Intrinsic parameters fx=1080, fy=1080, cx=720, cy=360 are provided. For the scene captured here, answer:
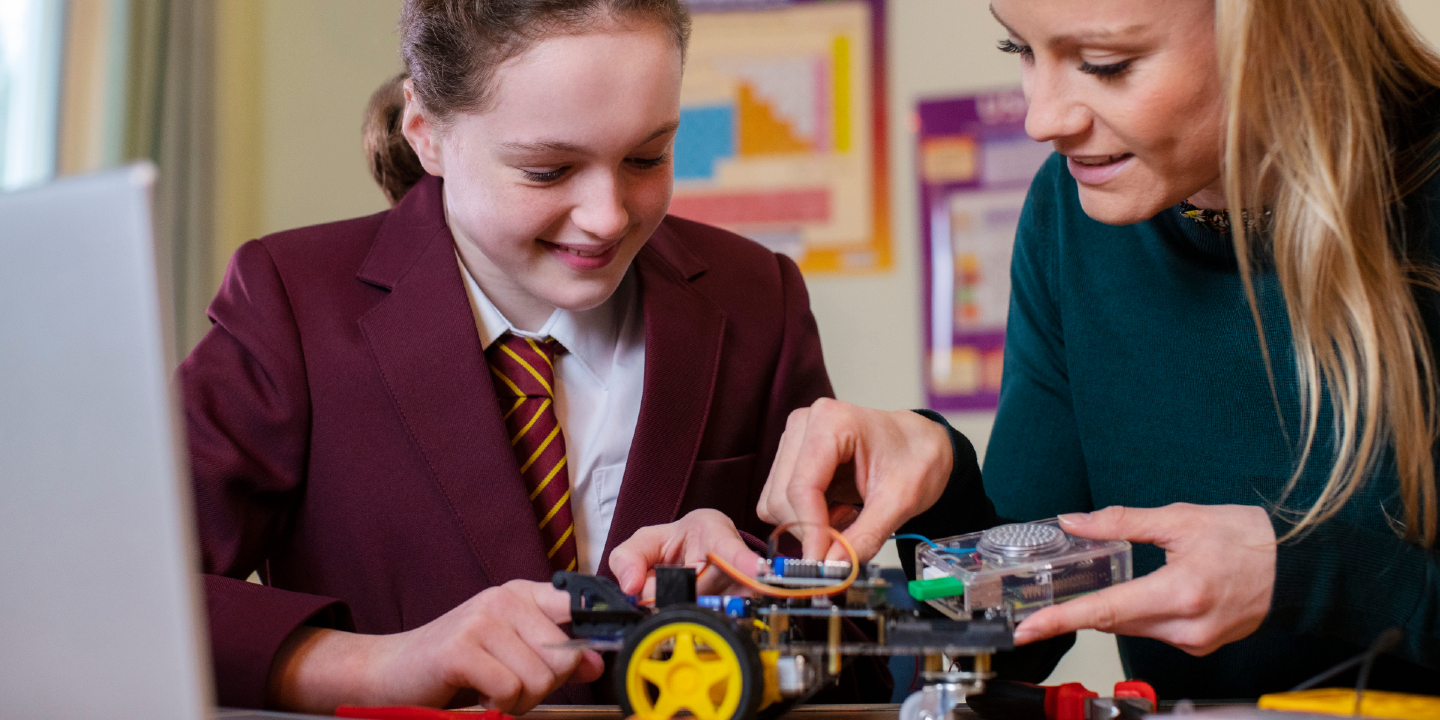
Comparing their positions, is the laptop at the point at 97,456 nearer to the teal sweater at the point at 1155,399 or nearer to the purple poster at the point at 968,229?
the teal sweater at the point at 1155,399

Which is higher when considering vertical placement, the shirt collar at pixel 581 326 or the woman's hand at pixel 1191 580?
the shirt collar at pixel 581 326

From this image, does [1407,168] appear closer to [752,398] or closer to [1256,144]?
[1256,144]

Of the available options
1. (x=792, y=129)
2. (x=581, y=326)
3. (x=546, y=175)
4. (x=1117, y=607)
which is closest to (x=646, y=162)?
(x=546, y=175)

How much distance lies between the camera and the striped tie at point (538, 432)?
1.06 m

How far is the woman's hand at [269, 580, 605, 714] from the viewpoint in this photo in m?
0.77

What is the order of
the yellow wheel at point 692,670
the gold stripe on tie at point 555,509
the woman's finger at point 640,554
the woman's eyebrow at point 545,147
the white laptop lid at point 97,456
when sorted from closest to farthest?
the white laptop lid at point 97,456
the yellow wheel at point 692,670
the woman's finger at point 640,554
the woman's eyebrow at point 545,147
the gold stripe on tie at point 555,509

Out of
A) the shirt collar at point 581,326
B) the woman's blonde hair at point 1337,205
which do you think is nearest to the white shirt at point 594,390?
the shirt collar at point 581,326

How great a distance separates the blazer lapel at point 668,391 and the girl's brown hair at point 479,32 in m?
0.25

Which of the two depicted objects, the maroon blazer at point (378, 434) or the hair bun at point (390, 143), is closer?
the maroon blazer at point (378, 434)

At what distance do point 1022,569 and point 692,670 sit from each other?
0.79 feet

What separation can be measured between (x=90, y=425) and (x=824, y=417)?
538mm

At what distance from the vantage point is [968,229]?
253 cm

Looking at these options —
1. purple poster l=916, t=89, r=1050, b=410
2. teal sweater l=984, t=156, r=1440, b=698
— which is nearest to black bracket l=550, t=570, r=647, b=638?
teal sweater l=984, t=156, r=1440, b=698

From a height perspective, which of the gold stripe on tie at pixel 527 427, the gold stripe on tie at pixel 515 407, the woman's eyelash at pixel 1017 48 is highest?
the woman's eyelash at pixel 1017 48
